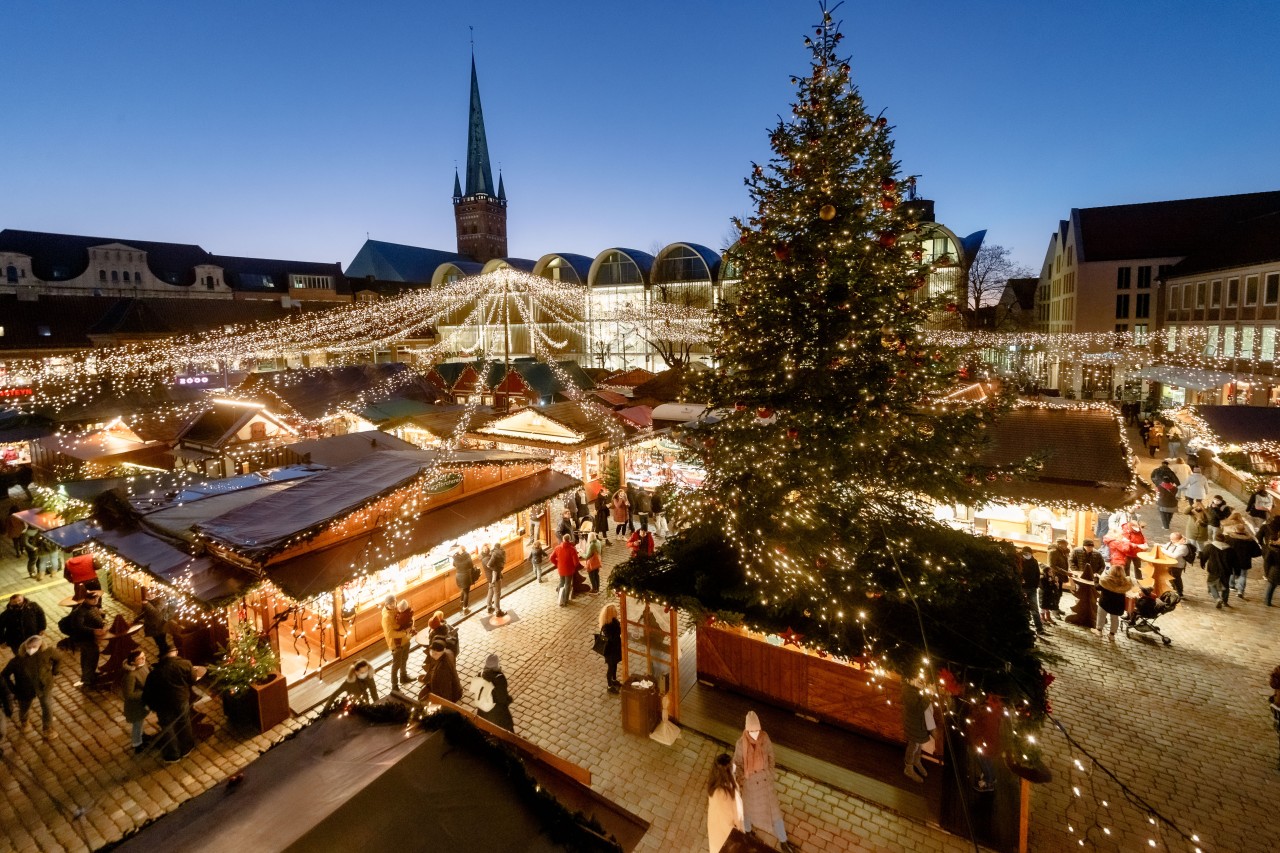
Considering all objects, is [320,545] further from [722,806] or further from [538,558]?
[722,806]

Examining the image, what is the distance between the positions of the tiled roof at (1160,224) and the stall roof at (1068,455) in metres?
31.0

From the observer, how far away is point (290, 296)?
51.2 metres

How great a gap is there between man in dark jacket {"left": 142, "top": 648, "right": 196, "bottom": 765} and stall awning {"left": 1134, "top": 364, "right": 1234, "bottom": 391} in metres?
30.8

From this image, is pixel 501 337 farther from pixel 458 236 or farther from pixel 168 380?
pixel 458 236

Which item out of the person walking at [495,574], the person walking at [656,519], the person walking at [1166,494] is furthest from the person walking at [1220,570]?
the person walking at [495,574]

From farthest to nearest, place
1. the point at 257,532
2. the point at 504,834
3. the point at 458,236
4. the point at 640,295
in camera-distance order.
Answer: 1. the point at 458,236
2. the point at 640,295
3. the point at 257,532
4. the point at 504,834

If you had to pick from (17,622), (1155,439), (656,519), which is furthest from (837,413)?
(1155,439)

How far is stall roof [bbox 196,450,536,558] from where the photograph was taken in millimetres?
7477

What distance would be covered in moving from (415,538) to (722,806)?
20.3 feet

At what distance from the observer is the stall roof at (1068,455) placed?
10.3m

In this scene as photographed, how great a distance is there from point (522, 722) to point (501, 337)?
3730 centimetres

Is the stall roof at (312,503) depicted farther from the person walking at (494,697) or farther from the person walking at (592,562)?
the person walking at (494,697)

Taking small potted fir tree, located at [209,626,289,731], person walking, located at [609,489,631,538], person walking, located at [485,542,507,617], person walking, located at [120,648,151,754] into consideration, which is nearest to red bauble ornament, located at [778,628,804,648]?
person walking, located at [485,542,507,617]

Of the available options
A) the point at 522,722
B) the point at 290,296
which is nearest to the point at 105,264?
the point at 290,296
